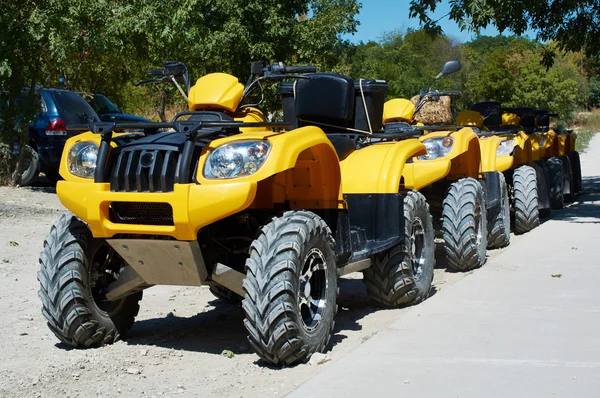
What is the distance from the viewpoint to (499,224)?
11.1m

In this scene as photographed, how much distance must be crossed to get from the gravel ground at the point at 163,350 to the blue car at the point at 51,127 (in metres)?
6.60

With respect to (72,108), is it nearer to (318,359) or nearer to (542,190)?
(542,190)

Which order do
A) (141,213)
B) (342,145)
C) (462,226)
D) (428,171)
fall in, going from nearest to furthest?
(141,213) → (342,145) → (428,171) → (462,226)

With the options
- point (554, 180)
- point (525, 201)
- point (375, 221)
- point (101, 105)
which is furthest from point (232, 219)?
point (101, 105)

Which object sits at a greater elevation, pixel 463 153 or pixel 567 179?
pixel 463 153

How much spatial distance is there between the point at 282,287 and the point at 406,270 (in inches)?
85.6

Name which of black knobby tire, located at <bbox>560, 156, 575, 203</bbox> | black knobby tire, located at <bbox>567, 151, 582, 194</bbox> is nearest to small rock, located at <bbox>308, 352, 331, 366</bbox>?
black knobby tire, located at <bbox>560, 156, 575, 203</bbox>

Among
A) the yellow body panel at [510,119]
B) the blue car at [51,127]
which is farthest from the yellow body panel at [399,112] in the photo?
the blue car at [51,127]

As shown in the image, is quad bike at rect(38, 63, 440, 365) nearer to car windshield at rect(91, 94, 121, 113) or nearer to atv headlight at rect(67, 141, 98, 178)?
atv headlight at rect(67, 141, 98, 178)

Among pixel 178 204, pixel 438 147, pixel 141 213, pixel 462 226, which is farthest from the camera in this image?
pixel 438 147

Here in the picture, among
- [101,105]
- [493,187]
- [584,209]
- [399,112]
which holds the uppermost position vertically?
[101,105]

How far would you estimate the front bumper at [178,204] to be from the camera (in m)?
5.37

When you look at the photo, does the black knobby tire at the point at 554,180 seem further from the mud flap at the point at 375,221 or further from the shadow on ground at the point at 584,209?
the mud flap at the point at 375,221

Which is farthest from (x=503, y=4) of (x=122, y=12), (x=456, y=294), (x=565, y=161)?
(x=456, y=294)
